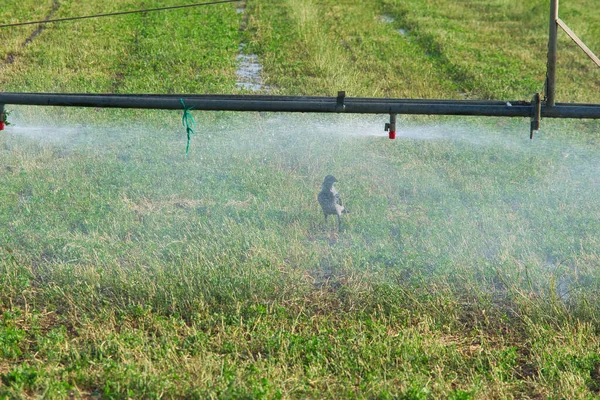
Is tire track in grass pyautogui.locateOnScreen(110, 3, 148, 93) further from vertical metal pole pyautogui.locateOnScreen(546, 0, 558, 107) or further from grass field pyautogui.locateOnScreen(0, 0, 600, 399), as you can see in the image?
vertical metal pole pyautogui.locateOnScreen(546, 0, 558, 107)

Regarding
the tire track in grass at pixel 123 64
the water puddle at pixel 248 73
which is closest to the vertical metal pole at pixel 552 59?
the water puddle at pixel 248 73

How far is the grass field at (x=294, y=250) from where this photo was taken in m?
4.20

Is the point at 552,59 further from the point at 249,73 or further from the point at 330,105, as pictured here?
the point at 249,73

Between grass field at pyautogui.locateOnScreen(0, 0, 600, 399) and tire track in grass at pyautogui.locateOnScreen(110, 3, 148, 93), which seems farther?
tire track in grass at pyautogui.locateOnScreen(110, 3, 148, 93)

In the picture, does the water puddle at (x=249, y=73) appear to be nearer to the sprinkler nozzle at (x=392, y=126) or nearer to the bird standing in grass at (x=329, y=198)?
the bird standing in grass at (x=329, y=198)

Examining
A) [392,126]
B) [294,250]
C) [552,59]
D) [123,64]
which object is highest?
[552,59]

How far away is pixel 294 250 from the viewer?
561 centimetres

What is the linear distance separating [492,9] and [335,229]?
1283 cm

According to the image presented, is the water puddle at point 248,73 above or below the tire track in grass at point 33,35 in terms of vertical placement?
below

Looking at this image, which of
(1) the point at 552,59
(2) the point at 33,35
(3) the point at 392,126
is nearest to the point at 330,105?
(3) the point at 392,126

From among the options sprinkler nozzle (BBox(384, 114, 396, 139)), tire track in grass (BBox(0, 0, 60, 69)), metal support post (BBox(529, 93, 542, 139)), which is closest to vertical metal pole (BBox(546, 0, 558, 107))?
metal support post (BBox(529, 93, 542, 139))

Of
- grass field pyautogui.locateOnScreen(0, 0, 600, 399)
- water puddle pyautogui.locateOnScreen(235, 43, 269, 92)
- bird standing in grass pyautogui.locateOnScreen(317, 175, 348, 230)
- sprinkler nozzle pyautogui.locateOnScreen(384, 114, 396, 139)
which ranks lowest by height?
grass field pyautogui.locateOnScreen(0, 0, 600, 399)

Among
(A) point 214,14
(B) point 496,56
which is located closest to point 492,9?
(B) point 496,56

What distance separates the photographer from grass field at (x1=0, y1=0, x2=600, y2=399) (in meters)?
4.20
